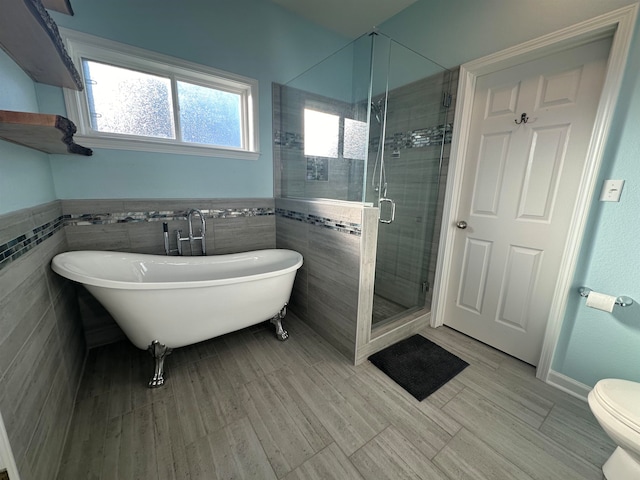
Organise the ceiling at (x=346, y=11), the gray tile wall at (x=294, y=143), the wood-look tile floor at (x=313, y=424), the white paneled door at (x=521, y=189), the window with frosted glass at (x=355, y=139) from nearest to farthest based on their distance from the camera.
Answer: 1. the wood-look tile floor at (x=313, y=424)
2. the white paneled door at (x=521, y=189)
3. the window with frosted glass at (x=355, y=139)
4. the ceiling at (x=346, y=11)
5. the gray tile wall at (x=294, y=143)

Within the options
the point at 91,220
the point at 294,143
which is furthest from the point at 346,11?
the point at 91,220

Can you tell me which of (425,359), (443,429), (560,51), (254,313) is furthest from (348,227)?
(560,51)

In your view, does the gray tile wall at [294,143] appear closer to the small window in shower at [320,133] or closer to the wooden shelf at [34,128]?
the small window in shower at [320,133]

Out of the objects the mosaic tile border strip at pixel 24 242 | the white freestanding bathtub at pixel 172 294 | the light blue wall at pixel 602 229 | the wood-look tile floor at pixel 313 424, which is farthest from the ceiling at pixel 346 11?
the wood-look tile floor at pixel 313 424

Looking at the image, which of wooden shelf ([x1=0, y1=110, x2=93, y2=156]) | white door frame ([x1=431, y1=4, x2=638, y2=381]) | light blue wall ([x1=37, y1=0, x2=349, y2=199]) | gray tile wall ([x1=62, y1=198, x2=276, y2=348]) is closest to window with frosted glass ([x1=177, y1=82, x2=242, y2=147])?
light blue wall ([x1=37, y1=0, x2=349, y2=199])

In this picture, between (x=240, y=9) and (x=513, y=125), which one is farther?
(x=240, y=9)

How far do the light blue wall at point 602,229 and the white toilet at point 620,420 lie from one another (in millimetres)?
354

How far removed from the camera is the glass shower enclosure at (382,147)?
193 centimetres

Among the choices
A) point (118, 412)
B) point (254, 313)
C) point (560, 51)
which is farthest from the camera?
point (254, 313)

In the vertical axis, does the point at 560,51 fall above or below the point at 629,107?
above

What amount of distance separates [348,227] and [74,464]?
1776mm

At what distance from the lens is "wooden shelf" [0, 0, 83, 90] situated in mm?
850

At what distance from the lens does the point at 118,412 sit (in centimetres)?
136

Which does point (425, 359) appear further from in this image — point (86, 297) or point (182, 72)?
point (182, 72)
